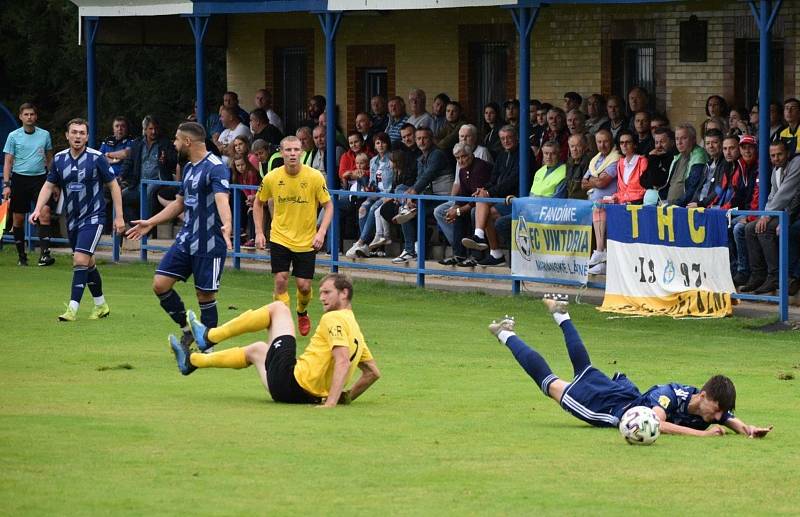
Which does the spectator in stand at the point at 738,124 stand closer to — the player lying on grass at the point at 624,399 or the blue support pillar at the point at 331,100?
the blue support pillar at the point at 331,100

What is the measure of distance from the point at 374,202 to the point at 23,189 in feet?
17.6

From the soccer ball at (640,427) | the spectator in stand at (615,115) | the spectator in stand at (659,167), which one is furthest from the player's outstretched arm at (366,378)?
the spectator in stand at (615,115)

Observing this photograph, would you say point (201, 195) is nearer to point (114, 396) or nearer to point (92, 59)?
point (114, 396)

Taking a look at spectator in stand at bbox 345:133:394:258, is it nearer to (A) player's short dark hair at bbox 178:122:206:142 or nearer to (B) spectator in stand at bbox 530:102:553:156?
(B) spectator in stand at bbox 530:102:553:156

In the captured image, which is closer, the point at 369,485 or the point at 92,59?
the point at 369,485

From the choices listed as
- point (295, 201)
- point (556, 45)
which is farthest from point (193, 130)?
point (556, 45)

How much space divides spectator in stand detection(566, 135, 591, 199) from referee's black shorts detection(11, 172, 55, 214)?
26.3 feet

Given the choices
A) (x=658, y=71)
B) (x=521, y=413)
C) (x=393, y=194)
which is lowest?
(x=521, y=413)

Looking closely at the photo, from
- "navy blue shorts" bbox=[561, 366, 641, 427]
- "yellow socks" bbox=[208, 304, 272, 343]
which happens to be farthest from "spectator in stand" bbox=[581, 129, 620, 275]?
"navy blue shorts" bbox=[561, 366, 641, 427]

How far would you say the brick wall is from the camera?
21.4 metres

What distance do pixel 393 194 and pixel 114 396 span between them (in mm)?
8747

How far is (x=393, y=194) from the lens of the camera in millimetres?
19719

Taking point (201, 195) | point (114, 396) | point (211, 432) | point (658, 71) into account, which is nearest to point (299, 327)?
point (201, 195)

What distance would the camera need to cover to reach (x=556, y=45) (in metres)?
23.4
